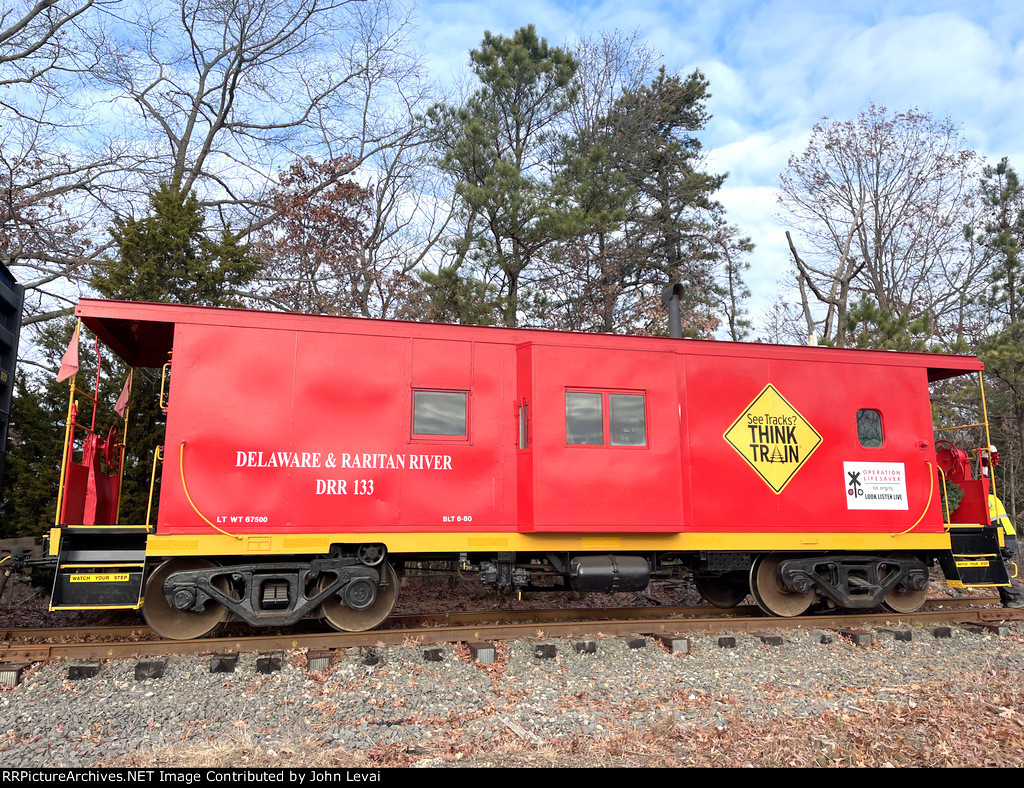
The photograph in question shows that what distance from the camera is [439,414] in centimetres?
735

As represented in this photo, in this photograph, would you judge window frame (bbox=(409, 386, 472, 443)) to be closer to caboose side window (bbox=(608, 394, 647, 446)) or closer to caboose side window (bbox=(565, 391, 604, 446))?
caboose side window (bbox=(565, 391, 604, 446))

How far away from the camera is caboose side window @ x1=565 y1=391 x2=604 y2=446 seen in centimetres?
743

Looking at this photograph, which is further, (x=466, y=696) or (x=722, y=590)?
(x=722, y=590)

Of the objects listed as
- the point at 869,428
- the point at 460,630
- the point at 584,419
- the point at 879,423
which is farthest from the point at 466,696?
the point at 879,423

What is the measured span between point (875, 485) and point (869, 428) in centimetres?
71

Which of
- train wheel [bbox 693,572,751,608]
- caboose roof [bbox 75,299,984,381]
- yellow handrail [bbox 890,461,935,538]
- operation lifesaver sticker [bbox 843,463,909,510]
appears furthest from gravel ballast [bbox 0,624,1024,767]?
caboose roof [bbox 75,299,984,381]

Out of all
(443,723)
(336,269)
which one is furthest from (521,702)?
(336,269)

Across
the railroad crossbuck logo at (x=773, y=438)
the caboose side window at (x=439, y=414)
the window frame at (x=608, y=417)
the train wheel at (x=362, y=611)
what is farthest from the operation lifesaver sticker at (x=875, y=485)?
the train wheel at (x=362, y=611)

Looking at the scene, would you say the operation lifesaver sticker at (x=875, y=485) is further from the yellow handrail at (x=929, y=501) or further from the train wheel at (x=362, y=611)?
the train wheel at (x=362, y=611)

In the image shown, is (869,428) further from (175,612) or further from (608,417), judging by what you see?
(175,612)

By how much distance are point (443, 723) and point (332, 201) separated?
47.6ft

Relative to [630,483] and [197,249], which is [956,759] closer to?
[630,483]

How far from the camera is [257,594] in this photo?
268 inches

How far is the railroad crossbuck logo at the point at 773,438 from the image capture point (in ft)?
26.3
